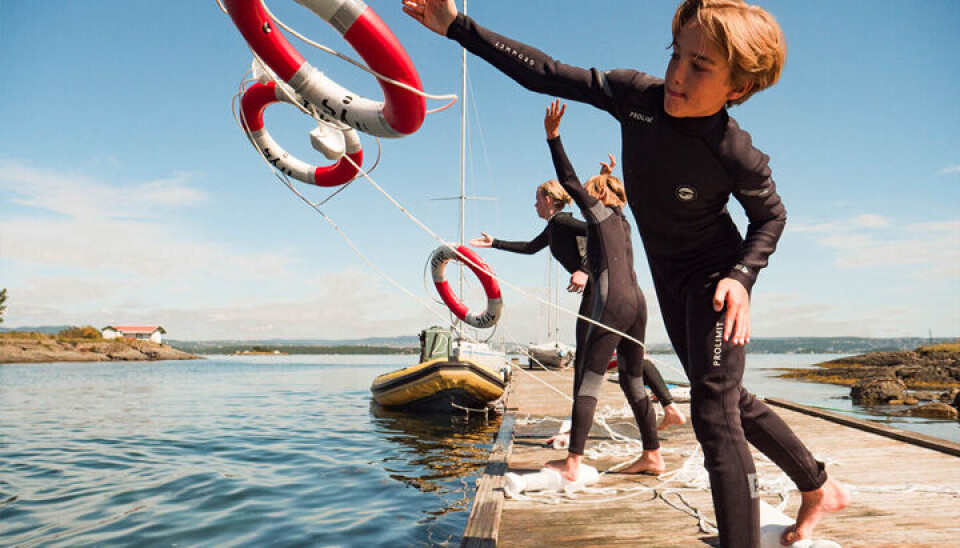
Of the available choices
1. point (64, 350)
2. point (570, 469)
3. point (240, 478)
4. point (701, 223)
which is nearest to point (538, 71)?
point (701, 223)

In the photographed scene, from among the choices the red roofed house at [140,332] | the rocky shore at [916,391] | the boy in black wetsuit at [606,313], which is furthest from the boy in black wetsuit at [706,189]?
the red roofed house at [140,332]

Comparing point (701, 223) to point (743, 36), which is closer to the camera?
point (743, 36)

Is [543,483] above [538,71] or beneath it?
beneath

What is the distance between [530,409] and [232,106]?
227 inches

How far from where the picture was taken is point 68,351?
6438 cm

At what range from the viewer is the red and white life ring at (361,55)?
306 cm

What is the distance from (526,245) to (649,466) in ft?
6.94

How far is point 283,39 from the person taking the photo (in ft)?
11.3

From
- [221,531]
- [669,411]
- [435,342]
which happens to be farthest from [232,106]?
[435,342]

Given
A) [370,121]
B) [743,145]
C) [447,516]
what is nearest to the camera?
[743,145]

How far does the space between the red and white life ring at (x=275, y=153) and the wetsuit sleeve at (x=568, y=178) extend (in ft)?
6.14

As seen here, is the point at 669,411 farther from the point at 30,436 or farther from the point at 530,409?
the point at 30,436

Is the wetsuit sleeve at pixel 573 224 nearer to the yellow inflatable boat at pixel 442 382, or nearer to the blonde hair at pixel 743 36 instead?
the blonde hair at pixel 743 36

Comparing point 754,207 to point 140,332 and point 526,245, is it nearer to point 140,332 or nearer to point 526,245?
point 526,245
